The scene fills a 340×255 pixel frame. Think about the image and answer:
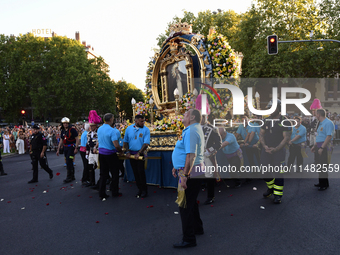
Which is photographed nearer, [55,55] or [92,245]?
[92,245]

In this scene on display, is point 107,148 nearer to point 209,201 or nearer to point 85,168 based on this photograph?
point 85,168

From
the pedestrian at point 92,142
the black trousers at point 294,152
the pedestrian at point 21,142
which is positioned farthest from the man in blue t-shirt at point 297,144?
the pedestrian at point 21,142

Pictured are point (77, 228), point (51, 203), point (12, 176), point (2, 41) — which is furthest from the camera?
point (2, 41)

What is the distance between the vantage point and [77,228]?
517 centimetres

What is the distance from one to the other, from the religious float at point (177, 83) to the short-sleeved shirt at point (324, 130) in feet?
10.1

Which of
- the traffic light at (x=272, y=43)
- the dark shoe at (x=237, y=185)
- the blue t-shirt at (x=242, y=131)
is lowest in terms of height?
the dark shoe at (x=237, y=185)

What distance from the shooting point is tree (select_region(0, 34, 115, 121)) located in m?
37.6

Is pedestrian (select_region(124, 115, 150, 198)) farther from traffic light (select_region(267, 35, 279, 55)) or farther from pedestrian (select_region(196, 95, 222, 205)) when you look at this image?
traffic light (select_region(267, 35, 279, 55))

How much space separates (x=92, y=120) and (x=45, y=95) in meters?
33.0

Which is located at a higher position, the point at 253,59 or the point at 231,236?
the point at 253,59

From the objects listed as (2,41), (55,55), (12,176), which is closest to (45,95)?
(55,55)

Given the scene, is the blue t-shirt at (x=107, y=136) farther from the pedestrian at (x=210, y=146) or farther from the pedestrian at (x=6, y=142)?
the pedestrian at (x=6, y=142)

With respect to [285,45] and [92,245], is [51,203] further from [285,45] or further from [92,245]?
[285,45]

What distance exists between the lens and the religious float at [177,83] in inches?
323
